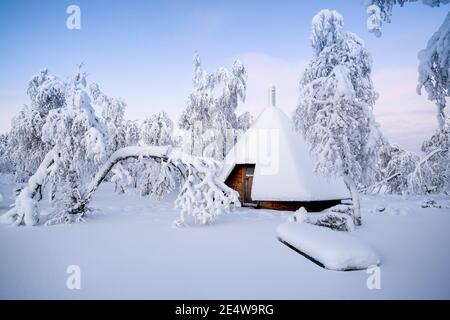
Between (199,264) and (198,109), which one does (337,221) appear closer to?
(199,264)

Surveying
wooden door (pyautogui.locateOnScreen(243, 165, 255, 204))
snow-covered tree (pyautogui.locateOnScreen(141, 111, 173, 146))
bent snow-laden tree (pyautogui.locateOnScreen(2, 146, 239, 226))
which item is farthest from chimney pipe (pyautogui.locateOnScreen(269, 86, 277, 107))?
bent snow-laden tree (pyautogui.locateOnScreen(2, 146, 239, 226))

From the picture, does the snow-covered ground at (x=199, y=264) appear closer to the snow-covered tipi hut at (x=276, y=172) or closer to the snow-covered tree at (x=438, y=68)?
the snow-covered tree at (x=438, y=68)

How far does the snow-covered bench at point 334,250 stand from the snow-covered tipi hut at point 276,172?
6108mm

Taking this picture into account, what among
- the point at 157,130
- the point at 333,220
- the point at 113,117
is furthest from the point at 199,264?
the point at 113,117

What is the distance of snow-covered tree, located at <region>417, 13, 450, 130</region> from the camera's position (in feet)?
15.0

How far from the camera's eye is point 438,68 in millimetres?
5012

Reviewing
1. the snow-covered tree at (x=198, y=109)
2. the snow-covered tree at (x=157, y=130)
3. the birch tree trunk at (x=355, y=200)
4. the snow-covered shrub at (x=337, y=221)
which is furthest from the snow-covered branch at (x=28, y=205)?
the birch tree trunk at (x=355, y=200)

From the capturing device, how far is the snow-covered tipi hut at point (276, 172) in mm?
13016

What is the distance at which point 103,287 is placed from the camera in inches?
178

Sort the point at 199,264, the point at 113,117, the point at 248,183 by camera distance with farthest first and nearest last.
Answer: the point at 113,117 < the point at 248,183 < the point at 199,264

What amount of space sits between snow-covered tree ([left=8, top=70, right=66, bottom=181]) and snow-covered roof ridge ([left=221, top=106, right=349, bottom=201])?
887cm

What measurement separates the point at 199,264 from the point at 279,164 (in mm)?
9251
